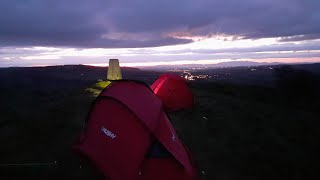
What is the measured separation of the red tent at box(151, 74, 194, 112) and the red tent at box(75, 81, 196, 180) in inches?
335

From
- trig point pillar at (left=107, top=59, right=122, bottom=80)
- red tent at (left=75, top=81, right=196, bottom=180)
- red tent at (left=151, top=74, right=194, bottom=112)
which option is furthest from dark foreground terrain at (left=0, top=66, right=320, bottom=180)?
trig point pillar at (left=107, top=59, right=122, bottom=80)

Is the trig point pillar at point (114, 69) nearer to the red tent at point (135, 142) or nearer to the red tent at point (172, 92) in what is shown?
the red tent at point (172, 92)

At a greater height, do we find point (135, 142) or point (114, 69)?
point (114, 69)

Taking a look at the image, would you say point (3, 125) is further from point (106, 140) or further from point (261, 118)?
point (261, 118)

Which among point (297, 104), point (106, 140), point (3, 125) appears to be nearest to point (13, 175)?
point (106, 140)

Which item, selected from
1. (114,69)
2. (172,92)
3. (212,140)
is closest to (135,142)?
(212,140)

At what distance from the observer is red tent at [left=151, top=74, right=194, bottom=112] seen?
18375mm

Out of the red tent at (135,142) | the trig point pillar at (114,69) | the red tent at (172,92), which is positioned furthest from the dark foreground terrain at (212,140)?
the trig point pillar at (114,69)

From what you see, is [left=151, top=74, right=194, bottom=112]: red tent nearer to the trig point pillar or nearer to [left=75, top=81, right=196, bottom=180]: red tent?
the trig point pillar

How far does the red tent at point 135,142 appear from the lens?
858 cm

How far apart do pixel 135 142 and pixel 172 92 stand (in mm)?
10054

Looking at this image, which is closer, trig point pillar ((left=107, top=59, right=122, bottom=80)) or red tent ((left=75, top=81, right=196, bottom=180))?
red tent ((left=75, top=81, right=196, bottom=180))

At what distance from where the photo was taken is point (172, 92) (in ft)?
60.8

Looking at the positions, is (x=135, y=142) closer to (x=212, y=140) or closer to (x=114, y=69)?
(x=212, y=140)
